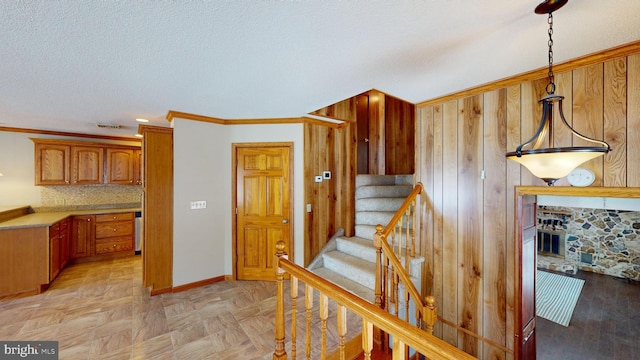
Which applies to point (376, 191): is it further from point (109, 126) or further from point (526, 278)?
point (109, 126)

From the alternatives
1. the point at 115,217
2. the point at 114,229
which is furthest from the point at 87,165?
the point at 114,229

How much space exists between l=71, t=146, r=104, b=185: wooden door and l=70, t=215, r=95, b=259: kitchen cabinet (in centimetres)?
67

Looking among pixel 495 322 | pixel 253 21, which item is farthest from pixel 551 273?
pixel 253 21

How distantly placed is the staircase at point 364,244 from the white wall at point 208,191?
21.1 inches

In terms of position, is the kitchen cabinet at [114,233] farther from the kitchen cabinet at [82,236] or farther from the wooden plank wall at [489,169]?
the wooden plank wall at [489,169]

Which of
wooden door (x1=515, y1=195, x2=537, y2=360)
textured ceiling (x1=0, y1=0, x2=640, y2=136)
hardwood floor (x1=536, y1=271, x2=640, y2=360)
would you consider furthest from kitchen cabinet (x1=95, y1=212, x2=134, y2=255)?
hardwood floor (x1=536, y1=271, x2=640, y2=360)

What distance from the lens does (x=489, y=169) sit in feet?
8.17

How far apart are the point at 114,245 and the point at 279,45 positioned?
203 inches

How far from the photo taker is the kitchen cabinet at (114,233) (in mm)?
4547

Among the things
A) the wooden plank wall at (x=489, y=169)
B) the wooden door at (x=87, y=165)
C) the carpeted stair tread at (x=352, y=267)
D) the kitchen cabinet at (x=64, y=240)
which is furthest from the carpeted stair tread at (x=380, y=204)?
the wooden door at (x=87, y=165)

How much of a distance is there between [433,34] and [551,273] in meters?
8.15

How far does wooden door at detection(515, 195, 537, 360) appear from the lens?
2.31 meters

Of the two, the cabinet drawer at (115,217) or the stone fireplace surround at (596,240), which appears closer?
the cabinet drawer at (115,217)

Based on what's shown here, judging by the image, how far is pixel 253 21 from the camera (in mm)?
1396
